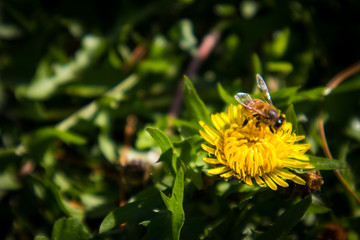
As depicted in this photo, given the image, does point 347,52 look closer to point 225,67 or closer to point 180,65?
point 225,67

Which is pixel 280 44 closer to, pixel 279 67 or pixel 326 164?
pixel 279 67

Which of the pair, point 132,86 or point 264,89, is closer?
point 264,89

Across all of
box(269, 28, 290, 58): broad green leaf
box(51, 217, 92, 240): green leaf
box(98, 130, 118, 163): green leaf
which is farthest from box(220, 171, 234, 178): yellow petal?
box(269, 28, 290, 58): broad green leaf

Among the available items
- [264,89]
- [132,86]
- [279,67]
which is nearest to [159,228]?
[264,89]

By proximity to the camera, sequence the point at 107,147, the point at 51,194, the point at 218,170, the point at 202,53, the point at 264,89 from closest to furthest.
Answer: the point at 218,170
the point at 264,89
the point at 51,194
the point at 107,147
the point at 202,53

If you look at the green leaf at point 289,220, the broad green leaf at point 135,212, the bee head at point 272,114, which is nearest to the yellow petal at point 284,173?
the green leaf at point 289,220

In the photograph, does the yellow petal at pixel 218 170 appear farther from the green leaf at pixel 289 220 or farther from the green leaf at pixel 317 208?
the green leaf at pixel 317 208

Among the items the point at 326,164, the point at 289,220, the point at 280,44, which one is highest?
the point at 280,44
